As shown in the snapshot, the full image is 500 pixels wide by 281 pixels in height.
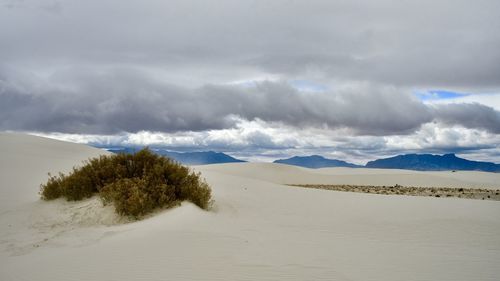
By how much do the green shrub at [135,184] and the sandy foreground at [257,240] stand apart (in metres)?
0.43

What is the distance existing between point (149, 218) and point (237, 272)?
4.95 metres

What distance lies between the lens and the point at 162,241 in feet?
25.3

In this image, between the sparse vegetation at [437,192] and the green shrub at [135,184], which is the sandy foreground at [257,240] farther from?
the sparse vegetation at [437,192]

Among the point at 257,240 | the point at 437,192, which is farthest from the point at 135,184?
the point at 437,192

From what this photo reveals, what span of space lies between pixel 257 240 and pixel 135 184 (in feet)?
15.2

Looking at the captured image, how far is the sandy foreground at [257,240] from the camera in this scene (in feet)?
20.7

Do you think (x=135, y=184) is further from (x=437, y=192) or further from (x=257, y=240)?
(x=437, y=192)

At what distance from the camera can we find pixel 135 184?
1117 centimetres

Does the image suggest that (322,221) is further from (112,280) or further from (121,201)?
(112,280)

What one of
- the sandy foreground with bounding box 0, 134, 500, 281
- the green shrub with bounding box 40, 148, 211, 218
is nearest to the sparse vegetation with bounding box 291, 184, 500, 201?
the sandy foreground with bounding box 0, 134, 500, 281

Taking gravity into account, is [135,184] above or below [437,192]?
above

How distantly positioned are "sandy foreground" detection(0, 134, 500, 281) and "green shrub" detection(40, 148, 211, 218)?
431mm

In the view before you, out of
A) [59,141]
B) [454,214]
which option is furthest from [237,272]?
[59,141]

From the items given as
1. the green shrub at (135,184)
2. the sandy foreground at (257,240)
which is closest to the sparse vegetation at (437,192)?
the sandy foreground at (257,240)
